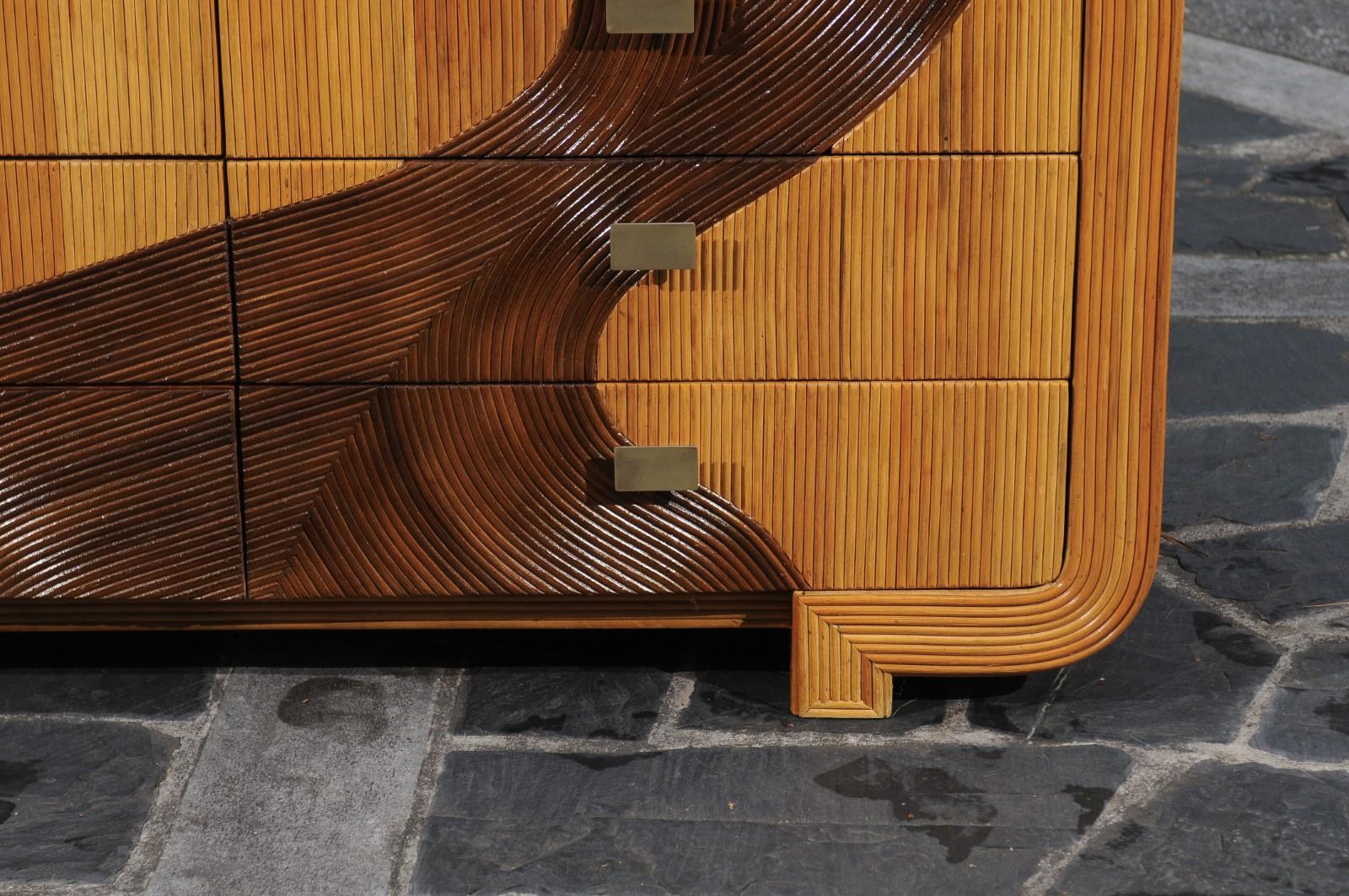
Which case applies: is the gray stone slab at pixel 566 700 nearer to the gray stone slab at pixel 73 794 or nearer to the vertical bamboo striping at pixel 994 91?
the gray stone slab at pixel 73 794

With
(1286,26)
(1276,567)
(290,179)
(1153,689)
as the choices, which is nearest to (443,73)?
(290,179)

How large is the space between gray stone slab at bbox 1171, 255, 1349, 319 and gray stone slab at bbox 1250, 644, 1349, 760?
1386mm

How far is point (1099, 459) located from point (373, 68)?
1013 mm

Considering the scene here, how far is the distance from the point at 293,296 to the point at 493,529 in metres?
0.38

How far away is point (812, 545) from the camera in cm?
211

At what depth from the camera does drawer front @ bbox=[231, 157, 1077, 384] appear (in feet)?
6.43

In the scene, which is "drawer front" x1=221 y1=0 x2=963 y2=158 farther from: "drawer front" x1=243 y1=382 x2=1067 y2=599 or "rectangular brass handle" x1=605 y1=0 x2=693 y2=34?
"drawer front" x1=243 y1=382 x2=1067 y2=599

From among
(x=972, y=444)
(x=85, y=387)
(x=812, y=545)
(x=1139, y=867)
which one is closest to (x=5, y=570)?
(x=85, y=387)

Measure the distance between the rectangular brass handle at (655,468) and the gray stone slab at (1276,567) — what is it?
950mm

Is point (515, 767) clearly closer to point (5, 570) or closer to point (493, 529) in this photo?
point (493, 529)

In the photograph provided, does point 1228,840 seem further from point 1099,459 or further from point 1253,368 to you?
point 1253,368

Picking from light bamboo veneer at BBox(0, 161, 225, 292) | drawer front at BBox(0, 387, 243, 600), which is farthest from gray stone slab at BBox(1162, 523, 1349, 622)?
light bamboo veneer at BBox(0, 161, 225, 292)

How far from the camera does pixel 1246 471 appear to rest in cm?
292

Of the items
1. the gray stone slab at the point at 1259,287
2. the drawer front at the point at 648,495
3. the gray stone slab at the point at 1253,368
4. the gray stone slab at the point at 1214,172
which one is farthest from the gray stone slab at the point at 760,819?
the gray stone slab at the point at 1214,172
